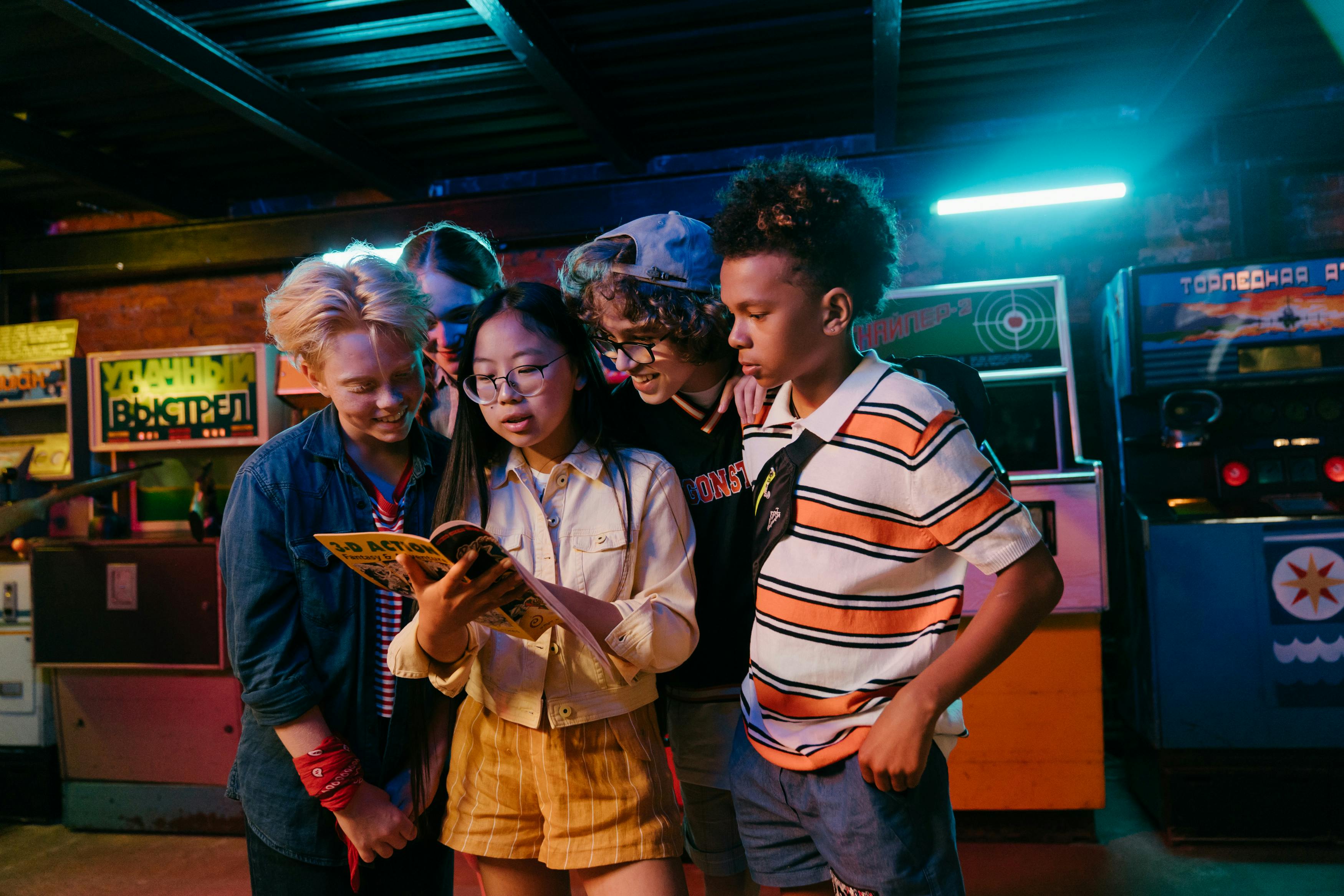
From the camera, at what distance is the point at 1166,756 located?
9.70 ft

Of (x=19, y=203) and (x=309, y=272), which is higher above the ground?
(x=19, y=203)

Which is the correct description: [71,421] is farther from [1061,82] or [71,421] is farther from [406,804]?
[1061,82]

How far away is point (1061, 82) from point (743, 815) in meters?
3.65

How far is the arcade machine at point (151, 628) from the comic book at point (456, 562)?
2.75 meters

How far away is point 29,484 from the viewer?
4121 mm

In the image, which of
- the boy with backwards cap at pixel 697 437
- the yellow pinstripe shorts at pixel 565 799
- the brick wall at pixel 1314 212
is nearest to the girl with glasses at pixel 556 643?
the yellow pinstripe shorts at pixel 565 799

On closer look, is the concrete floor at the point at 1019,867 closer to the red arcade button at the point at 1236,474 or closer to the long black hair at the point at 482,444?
the red arcade button at the point at 1236,474

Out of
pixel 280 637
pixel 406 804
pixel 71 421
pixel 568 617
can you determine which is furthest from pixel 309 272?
pixel 71 421

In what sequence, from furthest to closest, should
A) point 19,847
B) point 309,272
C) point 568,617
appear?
point 19,847, point 309,272, point 568,617

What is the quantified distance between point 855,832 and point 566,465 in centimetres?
67

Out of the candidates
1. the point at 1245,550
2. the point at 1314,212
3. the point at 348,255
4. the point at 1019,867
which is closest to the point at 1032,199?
the point at 1314,212

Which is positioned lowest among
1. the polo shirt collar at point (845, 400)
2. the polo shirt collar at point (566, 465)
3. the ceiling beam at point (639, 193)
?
the polo shirt collar at point (566, 465)

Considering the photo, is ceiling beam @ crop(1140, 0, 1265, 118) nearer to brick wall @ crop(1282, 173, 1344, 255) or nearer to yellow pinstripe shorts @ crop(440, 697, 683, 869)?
brick wall @ crop(1282, 173, 1344, 255)

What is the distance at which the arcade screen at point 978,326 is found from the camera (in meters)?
3.11
